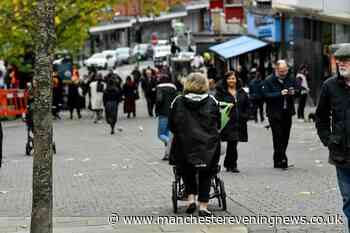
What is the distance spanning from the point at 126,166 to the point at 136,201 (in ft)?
17.3

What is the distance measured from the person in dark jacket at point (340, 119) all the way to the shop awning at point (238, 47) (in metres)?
34.0

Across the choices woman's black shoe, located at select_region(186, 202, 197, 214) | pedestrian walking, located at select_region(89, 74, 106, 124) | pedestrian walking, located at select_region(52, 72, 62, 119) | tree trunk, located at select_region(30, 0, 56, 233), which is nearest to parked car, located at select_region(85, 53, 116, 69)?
pedestrian walking, located at select_region(52, 72, 62, 119)

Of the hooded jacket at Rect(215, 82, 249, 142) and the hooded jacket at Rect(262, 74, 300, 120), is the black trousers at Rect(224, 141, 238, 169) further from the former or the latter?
the hooded jacket at Rect(262, 74, 300, 120)

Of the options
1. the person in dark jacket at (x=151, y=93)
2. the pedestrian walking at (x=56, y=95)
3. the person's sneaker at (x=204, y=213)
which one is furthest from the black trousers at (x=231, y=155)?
the pedestrian walking at (x=56, y=95)

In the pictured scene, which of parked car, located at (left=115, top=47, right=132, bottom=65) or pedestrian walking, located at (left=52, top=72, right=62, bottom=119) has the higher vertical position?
pedestrian walking, located at (left=52, top=72, right=62, bottom=119)

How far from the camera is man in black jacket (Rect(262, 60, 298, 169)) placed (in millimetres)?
16031

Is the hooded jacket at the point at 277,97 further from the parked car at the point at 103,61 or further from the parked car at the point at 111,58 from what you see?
the parked car at the point at 111,58

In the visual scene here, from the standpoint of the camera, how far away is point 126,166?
1817 centimetres

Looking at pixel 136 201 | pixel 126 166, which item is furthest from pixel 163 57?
pixel 136 201

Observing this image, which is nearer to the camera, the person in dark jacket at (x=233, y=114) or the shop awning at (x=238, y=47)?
the person in dark jacket at (x=233, y=114)

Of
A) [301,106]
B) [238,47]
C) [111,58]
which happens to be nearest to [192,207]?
[301,106]

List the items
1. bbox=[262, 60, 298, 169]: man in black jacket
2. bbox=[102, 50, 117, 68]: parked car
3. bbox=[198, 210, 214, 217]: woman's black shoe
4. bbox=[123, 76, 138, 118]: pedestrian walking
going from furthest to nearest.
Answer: bbox=[102, 50, 117, 68]: parked car, bbox=[123, 76, 138, 118]: pedestrian walking, bbox=[262, 60, 298, 169]: man in black jacket, bbox=[198, 210, 214, 217]: woman's black shoe

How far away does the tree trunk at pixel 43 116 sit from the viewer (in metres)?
8.43

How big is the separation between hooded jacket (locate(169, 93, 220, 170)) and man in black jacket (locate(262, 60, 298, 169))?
492cm
